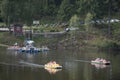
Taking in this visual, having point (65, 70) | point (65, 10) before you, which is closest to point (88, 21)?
point (65, 10)

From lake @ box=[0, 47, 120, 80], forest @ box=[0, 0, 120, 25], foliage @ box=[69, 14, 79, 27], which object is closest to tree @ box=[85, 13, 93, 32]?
forest @ box=[0, 0, 120, 25]

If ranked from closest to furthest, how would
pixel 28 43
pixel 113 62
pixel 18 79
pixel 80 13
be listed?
pixel 18 79 < pixel 113 62 < pixel 28 43 < pixel 80 13

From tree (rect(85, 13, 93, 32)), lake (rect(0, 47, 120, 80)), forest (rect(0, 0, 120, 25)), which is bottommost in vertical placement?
lake (rect(0, 47, 120, 80))

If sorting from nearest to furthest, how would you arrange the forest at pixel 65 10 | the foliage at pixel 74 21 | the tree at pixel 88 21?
the tree at pixel 88 21 < the forest at pixel 65 10 < the foliage at pixel 74 21

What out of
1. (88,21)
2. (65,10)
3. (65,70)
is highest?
(65,10)

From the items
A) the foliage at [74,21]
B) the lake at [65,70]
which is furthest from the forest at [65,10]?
the lake at [65,70]

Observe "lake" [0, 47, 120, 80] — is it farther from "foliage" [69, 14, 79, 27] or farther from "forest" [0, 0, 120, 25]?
"forest" [0, 0, 120, 25]

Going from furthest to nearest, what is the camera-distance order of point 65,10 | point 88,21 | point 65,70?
1. point 65,10
2. point 88,21
3. point 65,70

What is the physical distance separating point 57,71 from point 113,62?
1694 centimetres

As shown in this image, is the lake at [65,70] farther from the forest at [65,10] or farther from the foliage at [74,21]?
the forest at [65,10]

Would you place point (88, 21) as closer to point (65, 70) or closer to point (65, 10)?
point (65, 10)

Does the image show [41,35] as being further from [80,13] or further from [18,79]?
[18,79]

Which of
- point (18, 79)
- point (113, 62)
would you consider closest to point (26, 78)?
point (18, 79)

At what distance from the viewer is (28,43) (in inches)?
4931
